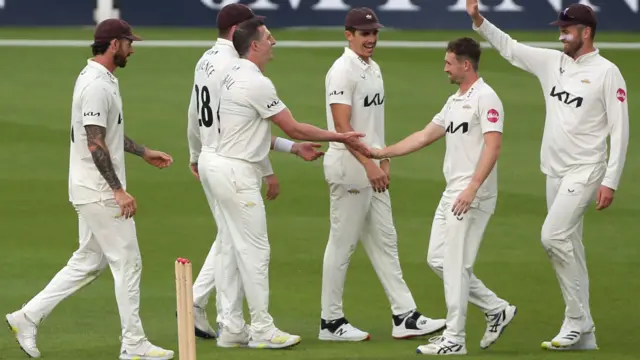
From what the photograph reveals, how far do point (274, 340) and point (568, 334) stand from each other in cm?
208

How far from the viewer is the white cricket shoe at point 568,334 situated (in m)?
10.2

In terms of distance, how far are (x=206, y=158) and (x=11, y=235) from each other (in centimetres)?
427

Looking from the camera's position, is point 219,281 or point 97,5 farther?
point 97,5

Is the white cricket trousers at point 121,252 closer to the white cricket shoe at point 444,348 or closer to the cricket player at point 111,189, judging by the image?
the cricket player at point 111,189

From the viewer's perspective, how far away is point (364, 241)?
10.8 metres

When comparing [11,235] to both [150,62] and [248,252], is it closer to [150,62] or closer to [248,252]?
[248,252]

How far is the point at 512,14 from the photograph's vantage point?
20.6m

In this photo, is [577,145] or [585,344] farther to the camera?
[585,344]

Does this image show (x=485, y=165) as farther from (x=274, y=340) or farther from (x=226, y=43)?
(x=226, y=43)

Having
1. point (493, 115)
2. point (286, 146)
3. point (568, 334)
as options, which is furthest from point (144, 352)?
point (568, 334)

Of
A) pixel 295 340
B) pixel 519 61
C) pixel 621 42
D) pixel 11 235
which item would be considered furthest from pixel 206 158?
pixel 621 42

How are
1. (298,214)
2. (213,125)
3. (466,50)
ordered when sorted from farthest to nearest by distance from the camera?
(298,214)
(213,125)
(466,50)

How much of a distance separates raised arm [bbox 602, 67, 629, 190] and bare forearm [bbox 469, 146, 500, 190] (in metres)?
0.85

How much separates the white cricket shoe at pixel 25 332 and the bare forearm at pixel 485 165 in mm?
3164
